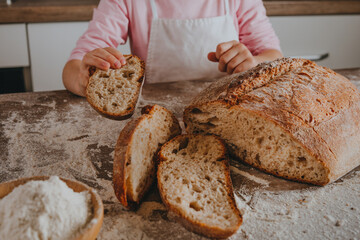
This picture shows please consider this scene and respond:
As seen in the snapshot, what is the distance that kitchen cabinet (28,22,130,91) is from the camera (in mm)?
2537

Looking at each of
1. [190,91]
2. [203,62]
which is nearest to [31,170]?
[190,91]

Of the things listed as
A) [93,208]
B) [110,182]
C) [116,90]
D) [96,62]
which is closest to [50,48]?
[96,62]

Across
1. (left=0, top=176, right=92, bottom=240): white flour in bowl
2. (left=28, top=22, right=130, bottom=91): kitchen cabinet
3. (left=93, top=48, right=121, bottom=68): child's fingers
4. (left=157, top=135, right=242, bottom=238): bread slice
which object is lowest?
(left=28, top=22, right=130, bottom=91): kitchen cabinet

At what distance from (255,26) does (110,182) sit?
1412 millimetres

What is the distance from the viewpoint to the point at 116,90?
1345 mm

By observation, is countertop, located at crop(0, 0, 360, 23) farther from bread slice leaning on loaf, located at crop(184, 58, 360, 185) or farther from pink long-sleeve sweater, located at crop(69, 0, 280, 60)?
bread slice leaning on loaf, located at crop(184, 58, 360, 185)

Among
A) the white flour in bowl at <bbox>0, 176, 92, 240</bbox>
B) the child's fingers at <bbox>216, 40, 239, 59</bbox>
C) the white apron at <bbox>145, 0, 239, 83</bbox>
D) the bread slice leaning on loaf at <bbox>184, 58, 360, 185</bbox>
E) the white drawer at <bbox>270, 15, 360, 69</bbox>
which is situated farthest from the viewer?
the white drawer at <bbox>270, 15, 360, 69</bbox>

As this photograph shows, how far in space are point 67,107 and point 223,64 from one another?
742mm

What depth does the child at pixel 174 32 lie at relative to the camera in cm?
182

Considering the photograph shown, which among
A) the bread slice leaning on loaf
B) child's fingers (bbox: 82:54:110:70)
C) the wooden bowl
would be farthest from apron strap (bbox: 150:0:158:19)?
the wooden bowl

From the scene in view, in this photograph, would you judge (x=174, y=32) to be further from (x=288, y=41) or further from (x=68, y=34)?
(x=288, y=41)

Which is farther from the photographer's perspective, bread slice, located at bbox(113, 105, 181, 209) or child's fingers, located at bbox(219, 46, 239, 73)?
child's fingers, located at bbox(219, 46, 239, 73)

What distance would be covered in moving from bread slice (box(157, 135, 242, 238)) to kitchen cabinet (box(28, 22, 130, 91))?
5.91 feet

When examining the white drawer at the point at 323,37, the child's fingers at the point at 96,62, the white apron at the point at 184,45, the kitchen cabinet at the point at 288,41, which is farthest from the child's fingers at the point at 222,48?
the white drawer at the point at 323,37
